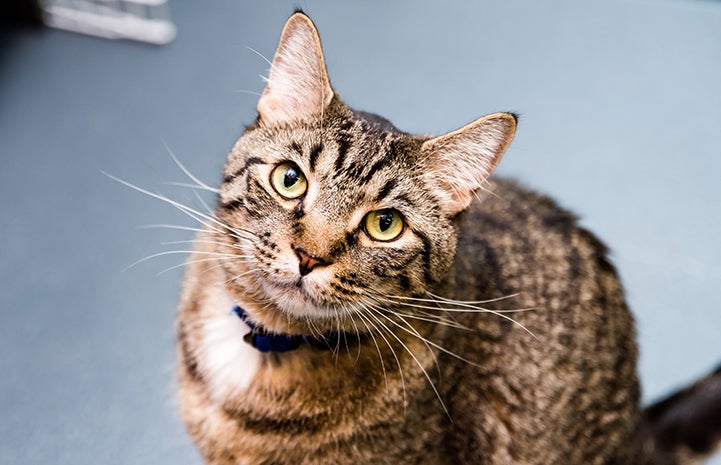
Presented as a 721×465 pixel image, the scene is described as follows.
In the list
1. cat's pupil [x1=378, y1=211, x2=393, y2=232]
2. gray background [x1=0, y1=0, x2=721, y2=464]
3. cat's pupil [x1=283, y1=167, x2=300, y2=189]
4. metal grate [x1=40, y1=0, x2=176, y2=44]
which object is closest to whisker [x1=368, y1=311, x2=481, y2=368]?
cat's pupil [x1=378, y1=211, x2=393, y2=232]

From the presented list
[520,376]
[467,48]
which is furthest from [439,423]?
[467,48]

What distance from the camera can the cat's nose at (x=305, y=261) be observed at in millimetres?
943

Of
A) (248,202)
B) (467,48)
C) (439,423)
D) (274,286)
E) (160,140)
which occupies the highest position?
(467,48)

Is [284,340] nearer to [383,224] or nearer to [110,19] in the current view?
[383,224]

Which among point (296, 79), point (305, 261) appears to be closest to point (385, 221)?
point (305, 261)

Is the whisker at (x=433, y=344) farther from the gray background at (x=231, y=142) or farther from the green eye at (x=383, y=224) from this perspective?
the gray background at (x=231, y=142)

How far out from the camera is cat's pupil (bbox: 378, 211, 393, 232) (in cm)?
100

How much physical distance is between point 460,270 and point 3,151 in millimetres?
1282

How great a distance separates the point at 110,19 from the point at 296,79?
1.31 meters

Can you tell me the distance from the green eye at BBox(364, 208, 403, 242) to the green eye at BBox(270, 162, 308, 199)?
0.31ft

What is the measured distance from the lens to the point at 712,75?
2373mm

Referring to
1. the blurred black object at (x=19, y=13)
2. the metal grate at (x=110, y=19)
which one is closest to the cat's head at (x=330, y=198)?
the metal grate at (x=110, y=19)

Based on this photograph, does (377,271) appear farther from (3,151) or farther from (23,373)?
(3,151)

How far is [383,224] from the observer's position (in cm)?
101
